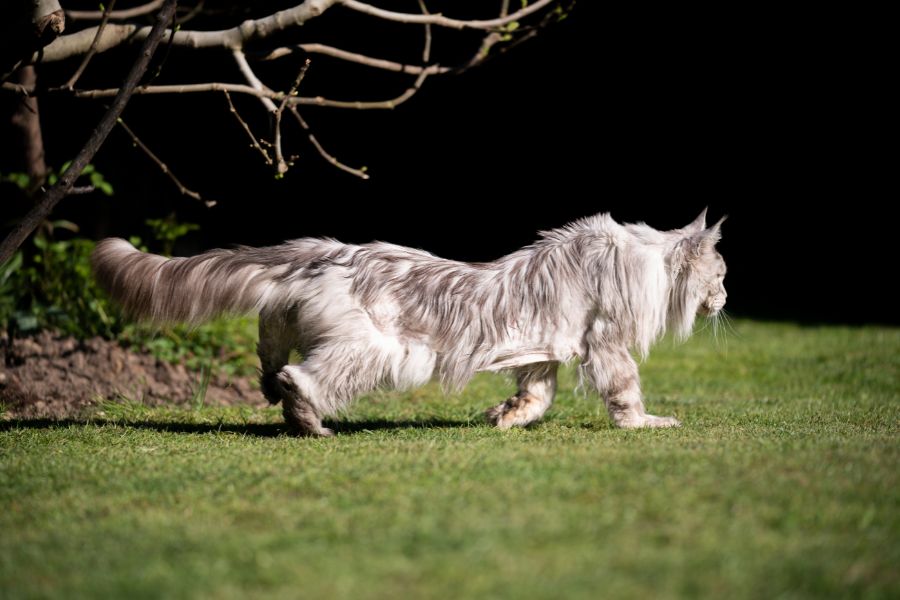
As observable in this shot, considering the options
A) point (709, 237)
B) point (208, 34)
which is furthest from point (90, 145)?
point (709, 237)

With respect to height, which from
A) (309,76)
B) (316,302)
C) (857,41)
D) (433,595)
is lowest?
(433,595)

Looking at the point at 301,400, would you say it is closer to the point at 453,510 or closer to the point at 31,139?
the point at 453,510

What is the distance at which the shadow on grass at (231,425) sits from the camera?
22.3 ft

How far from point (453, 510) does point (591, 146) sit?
13.1 m

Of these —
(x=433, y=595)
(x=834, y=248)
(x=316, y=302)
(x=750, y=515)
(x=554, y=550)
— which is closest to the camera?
(x=433, y=595)

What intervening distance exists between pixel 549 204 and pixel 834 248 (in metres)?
4.45

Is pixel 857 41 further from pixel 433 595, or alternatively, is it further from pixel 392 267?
pixel 433 595

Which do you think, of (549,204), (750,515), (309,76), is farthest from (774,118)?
(750,515)

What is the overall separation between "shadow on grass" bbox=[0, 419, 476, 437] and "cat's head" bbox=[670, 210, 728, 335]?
158 cm

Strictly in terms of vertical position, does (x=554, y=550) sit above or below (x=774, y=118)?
below

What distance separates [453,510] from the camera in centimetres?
432

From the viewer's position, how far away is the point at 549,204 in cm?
1730

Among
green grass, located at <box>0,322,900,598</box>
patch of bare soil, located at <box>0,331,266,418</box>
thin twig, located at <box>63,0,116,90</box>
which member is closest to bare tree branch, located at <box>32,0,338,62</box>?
thin twig, located at <box>63,0,116,90</box>

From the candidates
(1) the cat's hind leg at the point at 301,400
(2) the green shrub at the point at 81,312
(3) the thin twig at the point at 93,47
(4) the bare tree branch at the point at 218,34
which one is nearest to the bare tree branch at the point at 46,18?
(3) the thin twig at the point at 93,47
